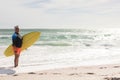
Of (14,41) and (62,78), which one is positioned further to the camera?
(14,41)

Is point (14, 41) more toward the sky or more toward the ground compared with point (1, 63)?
more toward the sky

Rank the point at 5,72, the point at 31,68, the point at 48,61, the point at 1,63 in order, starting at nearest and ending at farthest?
the point at 5,72
the point at 31,68
the point at 1,63
the point at 48,61

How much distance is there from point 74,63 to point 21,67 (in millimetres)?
2400

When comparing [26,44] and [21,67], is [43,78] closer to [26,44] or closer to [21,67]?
[21,67]

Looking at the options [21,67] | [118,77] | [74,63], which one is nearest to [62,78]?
[118,77]

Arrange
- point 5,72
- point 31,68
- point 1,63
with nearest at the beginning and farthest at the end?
1. point 5,72
2. point 31,68
3. point 1,63

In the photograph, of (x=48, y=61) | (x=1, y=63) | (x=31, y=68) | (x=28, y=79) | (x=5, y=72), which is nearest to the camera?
(x=28, y=79)

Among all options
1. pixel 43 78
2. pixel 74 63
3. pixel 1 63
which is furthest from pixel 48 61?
pixel 43 78

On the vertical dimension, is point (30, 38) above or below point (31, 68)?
above

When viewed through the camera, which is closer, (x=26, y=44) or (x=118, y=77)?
(x=118, y=77)

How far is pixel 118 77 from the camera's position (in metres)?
7.77

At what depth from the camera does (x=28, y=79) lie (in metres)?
7.67

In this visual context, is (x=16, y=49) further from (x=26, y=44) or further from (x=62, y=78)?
(x=62, y=78)

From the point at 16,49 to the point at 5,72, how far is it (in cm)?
135
